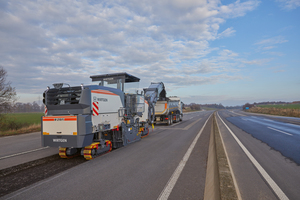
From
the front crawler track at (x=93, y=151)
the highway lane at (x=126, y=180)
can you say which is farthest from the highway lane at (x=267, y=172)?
the front crawler track at (x=93, y=151)

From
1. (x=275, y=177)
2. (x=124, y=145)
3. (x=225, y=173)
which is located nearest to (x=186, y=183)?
(x=225, y=173)

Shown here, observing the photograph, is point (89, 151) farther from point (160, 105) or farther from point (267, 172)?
point (160, 105)

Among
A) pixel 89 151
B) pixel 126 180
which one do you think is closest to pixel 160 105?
pixel 89 151

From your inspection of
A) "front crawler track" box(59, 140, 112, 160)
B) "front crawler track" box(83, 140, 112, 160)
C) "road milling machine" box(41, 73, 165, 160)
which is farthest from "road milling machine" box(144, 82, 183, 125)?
"front crawler track" box(59, 140, 112, 160)

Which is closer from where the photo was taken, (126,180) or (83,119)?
(126,180)

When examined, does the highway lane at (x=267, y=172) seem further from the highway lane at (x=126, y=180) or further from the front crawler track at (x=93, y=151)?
the front crawler track at (x=93, y=151)

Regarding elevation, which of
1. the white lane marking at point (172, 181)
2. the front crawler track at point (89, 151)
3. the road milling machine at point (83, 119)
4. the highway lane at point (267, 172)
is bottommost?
the highway lane at point (267, 172)

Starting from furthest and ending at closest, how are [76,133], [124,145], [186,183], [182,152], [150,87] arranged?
[150,87], [124,145], [182,152], [76,133], [186,183]

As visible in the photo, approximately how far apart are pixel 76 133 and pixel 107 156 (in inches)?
60.0

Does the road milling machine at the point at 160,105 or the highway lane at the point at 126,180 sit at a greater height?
the road milling machine at the point at 160,105

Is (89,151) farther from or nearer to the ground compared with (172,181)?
farther from the ground

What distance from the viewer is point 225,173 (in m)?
4.46

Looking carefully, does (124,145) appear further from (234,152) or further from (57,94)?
(234,152)

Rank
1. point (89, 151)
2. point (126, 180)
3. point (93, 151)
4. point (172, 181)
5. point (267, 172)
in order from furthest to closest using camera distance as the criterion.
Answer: point (93, 151) → point (89, 151) → point (267, 172) → point (126, 180) → point (172, 181)
